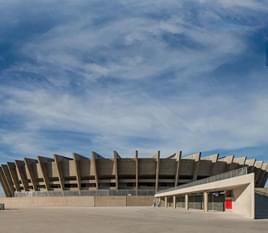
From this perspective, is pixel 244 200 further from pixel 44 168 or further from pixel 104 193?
pixel 44 168

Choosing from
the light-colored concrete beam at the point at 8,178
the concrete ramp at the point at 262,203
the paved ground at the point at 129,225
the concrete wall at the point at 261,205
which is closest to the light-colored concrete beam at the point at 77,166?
the light-colored concrete beam at the point at 8,178

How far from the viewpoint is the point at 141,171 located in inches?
3155

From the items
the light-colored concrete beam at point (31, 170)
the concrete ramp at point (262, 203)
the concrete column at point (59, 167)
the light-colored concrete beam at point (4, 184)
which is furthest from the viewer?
the light-colored concrete beam at point (4, 184)

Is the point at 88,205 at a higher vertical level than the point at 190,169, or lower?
lower

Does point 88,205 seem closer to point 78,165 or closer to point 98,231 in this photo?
point 78,165

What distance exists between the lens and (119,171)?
8044 cm

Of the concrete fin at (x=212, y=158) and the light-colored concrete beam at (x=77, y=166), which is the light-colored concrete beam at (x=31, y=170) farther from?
the concrete fin at (x=212, y=158)

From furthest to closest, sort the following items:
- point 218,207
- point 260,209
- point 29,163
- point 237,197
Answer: point 29,163 → point 218,207 → point 237,197 → point 260,209

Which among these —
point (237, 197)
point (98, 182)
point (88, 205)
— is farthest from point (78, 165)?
point (237, 197)

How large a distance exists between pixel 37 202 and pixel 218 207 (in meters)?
44.7

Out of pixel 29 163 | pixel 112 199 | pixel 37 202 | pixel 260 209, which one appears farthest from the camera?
pixel 29 163

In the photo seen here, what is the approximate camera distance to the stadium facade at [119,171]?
260 feet

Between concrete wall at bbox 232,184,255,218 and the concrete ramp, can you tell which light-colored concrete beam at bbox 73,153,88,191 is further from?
the concrete ramp

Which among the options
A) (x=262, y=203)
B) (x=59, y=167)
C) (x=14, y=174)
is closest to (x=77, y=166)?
(x=59, y=167)
